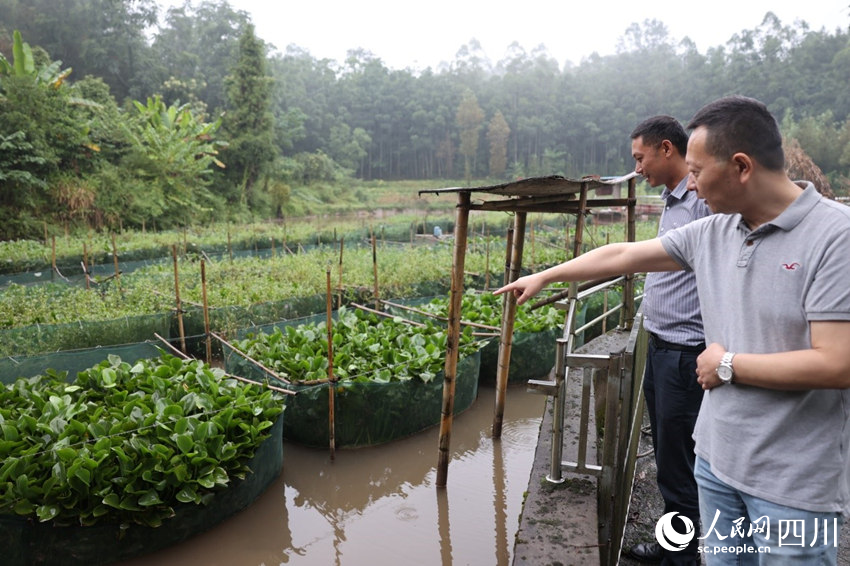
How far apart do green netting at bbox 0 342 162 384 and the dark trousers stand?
453 centimetres

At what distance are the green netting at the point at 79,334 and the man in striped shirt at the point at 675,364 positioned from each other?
5791 millimetres

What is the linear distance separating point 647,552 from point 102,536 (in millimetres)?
2905

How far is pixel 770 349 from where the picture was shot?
4.07 ft

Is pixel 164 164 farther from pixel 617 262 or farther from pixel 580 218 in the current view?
pixel 617 262

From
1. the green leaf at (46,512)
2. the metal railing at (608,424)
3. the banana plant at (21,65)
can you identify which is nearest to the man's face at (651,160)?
the metal railing at (608,424)

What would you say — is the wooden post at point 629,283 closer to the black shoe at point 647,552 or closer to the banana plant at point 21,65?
the black shoe at point 647,552

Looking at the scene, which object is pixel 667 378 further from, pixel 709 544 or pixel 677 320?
pixel 709 544

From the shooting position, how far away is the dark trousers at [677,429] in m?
2.21

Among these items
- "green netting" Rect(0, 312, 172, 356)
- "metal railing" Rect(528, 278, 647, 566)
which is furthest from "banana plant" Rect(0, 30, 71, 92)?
"metal railing" Rect(528, 278, 647, 566)

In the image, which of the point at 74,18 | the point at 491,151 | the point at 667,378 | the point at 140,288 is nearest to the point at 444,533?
the point at 667,378

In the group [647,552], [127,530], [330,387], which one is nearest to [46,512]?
[127,530]

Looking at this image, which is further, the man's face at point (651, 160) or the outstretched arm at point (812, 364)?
the man's face at point (651, 160)

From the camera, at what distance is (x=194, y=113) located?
25.9 meters

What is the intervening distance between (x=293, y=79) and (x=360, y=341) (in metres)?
43.1
